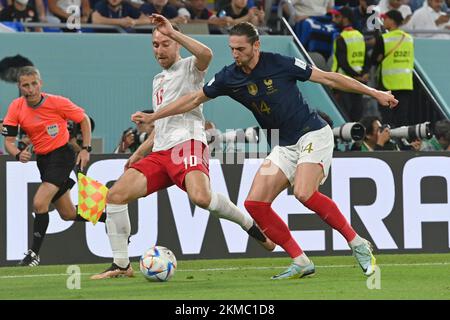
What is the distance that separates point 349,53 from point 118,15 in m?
3.43

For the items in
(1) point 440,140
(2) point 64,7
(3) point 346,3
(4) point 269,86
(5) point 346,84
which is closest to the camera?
(5) point 346,84

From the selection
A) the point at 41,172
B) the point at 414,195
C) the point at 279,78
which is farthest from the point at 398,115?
the point at 279,78

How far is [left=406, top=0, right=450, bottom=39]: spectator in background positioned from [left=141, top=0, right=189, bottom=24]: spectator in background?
407 cm

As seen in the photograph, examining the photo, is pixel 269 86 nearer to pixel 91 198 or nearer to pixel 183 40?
pixel 183 40

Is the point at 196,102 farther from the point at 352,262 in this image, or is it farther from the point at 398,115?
the point at 398,115

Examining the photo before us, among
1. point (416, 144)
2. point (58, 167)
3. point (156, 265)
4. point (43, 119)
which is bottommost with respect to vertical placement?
point (156, 265)

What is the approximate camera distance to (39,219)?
13758mm

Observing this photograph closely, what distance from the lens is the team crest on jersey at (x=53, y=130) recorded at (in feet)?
46.3

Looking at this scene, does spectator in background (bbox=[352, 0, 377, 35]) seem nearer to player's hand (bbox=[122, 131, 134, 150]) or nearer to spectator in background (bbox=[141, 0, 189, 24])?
spectator in background (bbox=[141, 0, 189, 24])

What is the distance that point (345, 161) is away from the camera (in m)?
15.1

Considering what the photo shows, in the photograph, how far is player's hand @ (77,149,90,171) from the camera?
44.6 feet

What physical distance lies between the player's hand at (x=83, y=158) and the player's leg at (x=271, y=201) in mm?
3081

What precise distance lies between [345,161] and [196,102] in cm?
444

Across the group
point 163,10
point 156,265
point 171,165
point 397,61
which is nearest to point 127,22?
point 163,10
